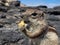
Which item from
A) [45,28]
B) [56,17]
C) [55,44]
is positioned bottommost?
[56,17]

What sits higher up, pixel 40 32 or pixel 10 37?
pixel 40 32

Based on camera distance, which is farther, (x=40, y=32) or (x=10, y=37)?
(x=10, y=37)

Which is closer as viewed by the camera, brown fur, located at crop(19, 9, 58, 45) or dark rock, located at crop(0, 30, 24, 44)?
brown fur, located at crop(19, 9, 58, 45)

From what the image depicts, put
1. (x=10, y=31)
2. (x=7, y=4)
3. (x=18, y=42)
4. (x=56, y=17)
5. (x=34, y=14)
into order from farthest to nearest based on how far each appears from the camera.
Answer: (x=7, y=4) < (x=56, y=17) < (x=10, y=31) < (x=18, y=42) < (x=34, y=14)

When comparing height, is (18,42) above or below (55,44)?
below

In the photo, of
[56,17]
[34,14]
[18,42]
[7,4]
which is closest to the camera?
[34,14]

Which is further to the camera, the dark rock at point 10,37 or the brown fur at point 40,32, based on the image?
the dark rock at point 10,37

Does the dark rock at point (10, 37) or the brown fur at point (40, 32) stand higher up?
the brown fur at point (40, 32)

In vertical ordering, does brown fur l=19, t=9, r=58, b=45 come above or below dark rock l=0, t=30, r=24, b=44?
above

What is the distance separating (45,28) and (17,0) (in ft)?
32.0

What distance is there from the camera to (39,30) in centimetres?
456

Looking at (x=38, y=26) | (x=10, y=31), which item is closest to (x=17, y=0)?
(x=10, y=31)

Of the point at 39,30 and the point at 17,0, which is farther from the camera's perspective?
the point at 17,0

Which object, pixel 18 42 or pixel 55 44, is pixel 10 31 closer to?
pixel 18 42
